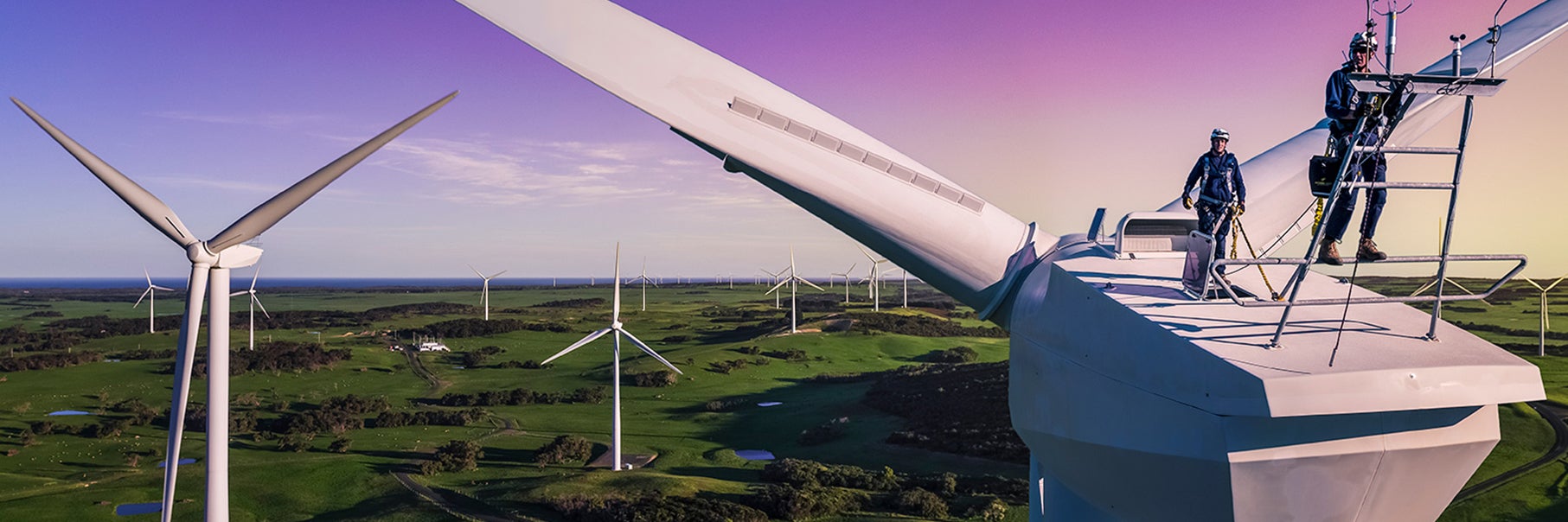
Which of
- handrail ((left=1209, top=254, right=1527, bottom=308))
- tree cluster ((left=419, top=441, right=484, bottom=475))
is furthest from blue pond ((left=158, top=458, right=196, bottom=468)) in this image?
handrail ((left=1209, top=254, right=1527, bottom=308))

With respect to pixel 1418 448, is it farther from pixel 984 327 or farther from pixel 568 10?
pixel 984 327

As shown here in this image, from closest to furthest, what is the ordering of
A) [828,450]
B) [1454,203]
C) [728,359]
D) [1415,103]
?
[1454,203], [1415,103], [828,450], [728,359]

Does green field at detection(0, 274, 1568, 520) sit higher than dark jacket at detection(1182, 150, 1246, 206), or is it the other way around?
dark jacket at detection(1182, 150, 1246, 206)

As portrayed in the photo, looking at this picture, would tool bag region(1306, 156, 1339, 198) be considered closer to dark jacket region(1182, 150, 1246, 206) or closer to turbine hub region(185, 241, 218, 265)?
dark jacket region(1182, 150, 1246, 206)

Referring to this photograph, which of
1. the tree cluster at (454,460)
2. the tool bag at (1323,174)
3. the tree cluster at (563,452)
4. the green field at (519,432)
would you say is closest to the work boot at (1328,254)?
the tool bag at (1323,174)

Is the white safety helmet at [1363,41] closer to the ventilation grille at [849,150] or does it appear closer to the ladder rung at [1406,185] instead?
the ladder rung at [1406,185]

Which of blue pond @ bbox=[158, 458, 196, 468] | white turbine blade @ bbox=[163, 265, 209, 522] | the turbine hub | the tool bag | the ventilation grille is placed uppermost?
the ventilation grille

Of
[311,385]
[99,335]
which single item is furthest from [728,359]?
[99,335]

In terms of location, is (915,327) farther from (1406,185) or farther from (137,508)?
(1406,185)
